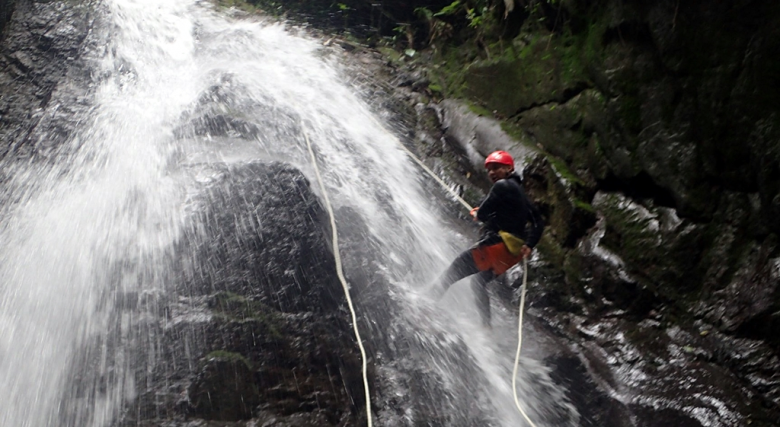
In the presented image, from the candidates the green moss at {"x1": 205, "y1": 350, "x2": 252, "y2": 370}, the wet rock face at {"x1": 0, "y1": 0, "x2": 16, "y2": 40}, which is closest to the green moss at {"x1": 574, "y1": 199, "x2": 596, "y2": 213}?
the green moss at {"x1": 205, "y1": 350, "x2": 252, "y2": 370}

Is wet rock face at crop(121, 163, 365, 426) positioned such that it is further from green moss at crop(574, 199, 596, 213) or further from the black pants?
green moss at crop(574, 199, 596, 213)

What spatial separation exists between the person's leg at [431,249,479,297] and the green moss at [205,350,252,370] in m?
2.22

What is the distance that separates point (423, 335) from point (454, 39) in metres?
6.44

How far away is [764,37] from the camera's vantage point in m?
4.60

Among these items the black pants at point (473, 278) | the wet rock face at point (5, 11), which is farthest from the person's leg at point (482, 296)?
the wet rock face at point (5, 11)

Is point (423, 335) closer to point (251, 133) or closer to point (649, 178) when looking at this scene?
point (649, 178)

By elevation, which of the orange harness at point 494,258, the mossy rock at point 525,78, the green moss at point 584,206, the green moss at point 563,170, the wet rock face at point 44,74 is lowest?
the wet rock face at point 44,74

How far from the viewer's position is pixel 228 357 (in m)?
4.79

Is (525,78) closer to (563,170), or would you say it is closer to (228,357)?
(563,170)

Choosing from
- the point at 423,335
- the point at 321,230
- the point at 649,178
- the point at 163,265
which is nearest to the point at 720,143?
the point at 649,178

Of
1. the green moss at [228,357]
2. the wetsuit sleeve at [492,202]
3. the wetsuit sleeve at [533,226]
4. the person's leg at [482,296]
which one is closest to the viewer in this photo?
the green moss at [228,357]

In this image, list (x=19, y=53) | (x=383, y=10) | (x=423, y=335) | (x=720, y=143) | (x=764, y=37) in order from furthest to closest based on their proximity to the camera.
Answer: (x=383, y=10) → (x=19, y=53) → (x=423, y=335) → (x=720, y=143) → (x=764, y=37)

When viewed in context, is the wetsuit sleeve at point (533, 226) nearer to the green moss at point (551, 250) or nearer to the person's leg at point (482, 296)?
the person's leg at point (482, 296)

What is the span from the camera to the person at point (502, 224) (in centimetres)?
533
